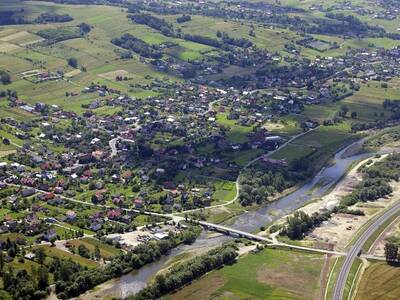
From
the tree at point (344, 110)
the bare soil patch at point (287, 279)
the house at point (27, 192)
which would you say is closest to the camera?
the bare soil patch at point (287, 279)

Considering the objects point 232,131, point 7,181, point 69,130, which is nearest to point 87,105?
point 69,130

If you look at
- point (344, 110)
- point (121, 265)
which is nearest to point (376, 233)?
point (121, 265)

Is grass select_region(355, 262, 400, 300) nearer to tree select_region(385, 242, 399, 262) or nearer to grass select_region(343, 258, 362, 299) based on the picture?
grass select_region(343, 258, 362, 299)

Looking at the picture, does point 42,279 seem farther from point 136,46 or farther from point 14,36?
point 14,36

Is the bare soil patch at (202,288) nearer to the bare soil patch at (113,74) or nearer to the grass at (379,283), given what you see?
the grass at (379,283)

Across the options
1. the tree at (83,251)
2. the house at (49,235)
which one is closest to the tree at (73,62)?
the house at (49,235)
